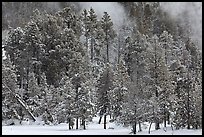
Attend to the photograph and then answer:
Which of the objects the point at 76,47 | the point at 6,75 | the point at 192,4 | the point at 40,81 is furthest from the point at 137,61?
the point at 192,4

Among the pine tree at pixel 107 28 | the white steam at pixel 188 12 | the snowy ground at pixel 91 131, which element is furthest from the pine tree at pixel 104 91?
the white steam at pixel 188 12

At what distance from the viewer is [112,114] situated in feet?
133

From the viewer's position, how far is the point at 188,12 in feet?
273

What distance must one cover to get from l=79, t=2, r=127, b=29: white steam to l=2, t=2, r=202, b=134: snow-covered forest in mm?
192

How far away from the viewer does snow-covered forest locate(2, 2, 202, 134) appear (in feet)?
121

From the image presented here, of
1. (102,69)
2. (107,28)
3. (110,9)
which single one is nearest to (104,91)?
(102,69)

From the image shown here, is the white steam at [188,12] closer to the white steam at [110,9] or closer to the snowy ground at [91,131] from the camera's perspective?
the white steam at [110,9]

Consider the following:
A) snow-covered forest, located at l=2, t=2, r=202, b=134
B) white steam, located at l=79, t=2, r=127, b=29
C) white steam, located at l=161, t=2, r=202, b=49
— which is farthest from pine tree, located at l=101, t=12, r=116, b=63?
white steam, located at l=161, t=2, r=202, b=49

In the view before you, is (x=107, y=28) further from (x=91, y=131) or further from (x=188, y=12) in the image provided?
(x=91, y=131)

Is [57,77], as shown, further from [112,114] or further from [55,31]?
[112,114]

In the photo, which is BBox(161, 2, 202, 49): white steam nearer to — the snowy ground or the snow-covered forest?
the snow-covered forest

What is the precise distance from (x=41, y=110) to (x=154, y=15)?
39500 mm

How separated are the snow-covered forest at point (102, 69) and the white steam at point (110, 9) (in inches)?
7.5

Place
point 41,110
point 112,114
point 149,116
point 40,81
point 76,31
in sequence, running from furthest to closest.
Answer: point 76,31, point 40,81, point 41,110, point 112,114, point 149,116
